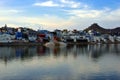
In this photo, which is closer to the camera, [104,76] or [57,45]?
[104,76]

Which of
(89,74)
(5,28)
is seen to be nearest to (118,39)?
(5,28)

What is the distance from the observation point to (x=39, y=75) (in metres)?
14.6

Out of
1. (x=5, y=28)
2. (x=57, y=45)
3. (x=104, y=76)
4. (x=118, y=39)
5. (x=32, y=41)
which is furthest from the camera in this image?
(x=118, y=39)

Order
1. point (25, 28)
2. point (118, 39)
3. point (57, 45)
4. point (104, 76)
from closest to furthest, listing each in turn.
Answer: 1. point (104, 76)
2. point (57, 45)
3. point (25, 28)
4. point (118, 39)

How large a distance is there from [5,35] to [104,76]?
49991 mm

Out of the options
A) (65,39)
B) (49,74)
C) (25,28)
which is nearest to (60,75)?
(49,74)

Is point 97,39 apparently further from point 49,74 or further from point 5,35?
point 49,74

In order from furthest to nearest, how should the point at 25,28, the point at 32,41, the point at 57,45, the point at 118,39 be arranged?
the point at 118,39 → the point at 25,28 → the point at 32,41 → the point at 57,45

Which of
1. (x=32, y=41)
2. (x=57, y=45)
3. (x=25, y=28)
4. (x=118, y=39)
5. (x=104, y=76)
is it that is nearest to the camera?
(x=104, y=76)

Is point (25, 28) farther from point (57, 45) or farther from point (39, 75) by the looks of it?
point (39, 75)

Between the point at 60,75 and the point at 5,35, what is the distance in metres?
49.1

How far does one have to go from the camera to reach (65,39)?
77375mm

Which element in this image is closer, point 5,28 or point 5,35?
point 5,35

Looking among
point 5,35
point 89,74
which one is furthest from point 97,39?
point 89,74
